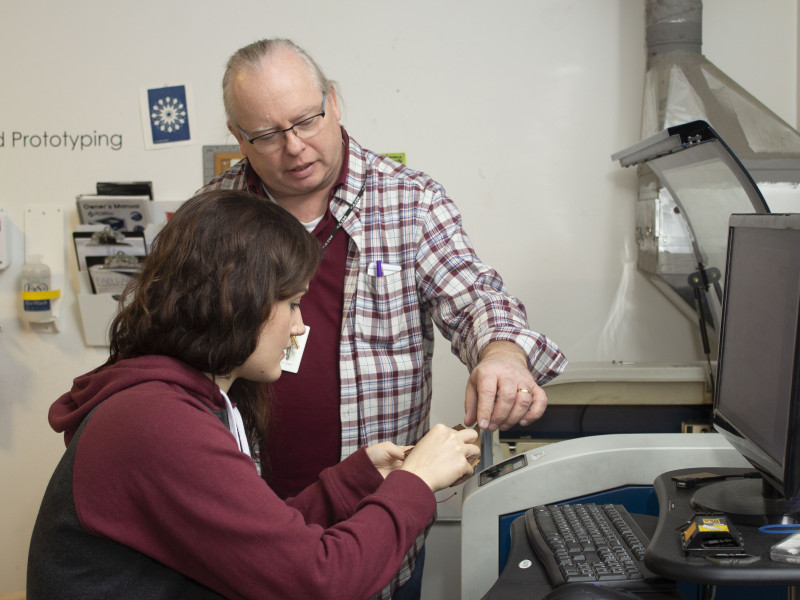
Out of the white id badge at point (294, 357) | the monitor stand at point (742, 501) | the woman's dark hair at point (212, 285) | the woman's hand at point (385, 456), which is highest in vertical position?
the woman's dark hair at point (212, 285)

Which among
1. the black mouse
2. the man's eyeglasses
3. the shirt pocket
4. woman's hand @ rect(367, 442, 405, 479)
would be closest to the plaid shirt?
the shirt pocket

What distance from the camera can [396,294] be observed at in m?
1.50

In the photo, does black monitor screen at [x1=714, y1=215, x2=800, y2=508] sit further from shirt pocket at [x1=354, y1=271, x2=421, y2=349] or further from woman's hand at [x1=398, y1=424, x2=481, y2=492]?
shirt pocket at [x1=354, y1=271, x2=421, y2=349]

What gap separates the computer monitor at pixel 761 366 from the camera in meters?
0.76

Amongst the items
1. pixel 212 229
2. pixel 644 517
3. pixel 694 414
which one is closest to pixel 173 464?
pixel 212 229

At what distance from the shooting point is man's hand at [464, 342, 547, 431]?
3.66 feet

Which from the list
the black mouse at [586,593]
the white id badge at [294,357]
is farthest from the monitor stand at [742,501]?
the white id badge at [294,357]

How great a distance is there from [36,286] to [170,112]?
0.73 metres

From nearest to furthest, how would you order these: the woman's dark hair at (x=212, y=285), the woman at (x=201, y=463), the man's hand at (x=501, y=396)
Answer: the woman at (x=201, y=463) < the woman's dark hair at (x=212, y=285) < the man's hand at (x=501, y=396)

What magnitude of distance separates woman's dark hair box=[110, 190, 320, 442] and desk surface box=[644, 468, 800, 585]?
1.79 ft

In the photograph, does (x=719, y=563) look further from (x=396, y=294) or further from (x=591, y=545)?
(x=396, y=294)

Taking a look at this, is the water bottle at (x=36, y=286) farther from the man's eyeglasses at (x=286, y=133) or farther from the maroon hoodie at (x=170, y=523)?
the maroon hoodie at (x=170, y=523)

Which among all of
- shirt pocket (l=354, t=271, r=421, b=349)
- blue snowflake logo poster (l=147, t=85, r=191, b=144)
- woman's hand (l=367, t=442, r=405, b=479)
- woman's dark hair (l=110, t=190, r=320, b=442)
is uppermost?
blue snowflake logo poster (l=147, t=85, r=191, b=144)

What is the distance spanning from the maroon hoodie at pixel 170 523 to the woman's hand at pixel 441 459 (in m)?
0.11
